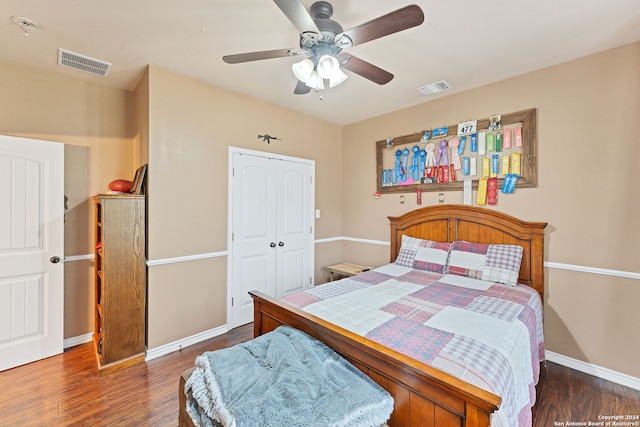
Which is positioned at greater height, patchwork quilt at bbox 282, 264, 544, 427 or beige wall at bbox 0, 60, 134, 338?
beige wall at bbox 0, 60, 134, 338

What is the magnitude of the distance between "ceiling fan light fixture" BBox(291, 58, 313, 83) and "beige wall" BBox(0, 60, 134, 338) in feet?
7.70

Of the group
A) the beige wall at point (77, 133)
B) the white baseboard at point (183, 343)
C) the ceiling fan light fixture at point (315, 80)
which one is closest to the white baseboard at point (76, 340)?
the beige wall at point (77, 133)

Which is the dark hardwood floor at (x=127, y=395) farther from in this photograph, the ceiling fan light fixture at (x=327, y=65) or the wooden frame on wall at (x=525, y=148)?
the ceiling fan light fixture at (x=327, y=65)

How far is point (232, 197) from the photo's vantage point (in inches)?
127

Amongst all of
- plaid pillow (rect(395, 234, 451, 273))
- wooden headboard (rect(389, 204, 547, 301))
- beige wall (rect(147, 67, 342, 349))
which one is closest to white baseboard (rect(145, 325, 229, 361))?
beige wall (rect(147, 67, 342, 349))

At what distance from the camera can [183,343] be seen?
9.34 ft

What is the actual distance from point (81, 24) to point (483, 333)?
3373 millimetres

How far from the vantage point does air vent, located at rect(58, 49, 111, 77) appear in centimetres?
243

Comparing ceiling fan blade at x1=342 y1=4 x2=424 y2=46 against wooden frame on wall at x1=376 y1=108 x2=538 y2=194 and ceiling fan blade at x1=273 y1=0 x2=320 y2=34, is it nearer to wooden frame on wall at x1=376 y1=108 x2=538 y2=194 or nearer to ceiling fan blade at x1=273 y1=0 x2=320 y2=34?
ceiling fan blade at x1=273 y1=0 x2=320 y2=34

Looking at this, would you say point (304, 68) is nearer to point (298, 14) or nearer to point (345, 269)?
point (298, 14)

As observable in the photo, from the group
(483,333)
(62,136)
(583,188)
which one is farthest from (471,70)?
(62,136)

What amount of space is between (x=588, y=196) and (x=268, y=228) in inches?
127

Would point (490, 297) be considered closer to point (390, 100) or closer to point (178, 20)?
point (390, 100)

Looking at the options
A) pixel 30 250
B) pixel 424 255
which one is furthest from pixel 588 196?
pixel 30 250
